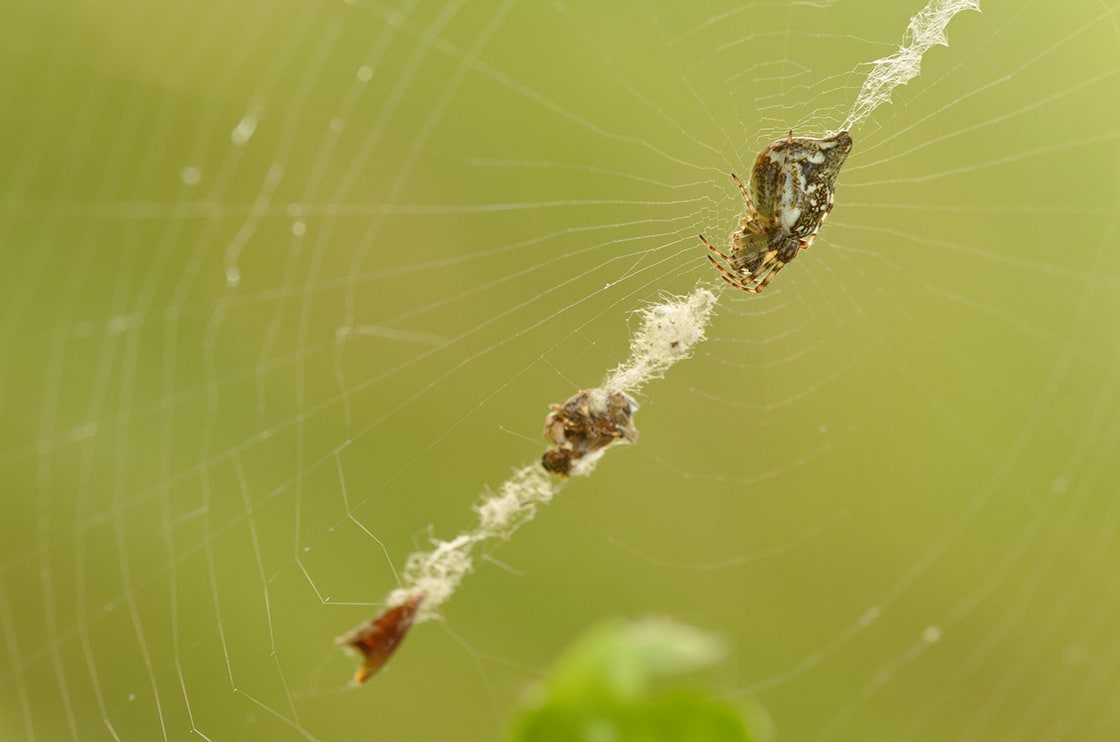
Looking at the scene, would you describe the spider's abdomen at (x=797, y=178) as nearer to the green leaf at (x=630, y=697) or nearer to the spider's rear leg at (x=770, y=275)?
the spider's rear leg at (x=770, y=275)

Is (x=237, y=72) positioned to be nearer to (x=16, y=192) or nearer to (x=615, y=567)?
(x=16, y=192)

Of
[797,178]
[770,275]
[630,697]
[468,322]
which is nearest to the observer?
[630,697]

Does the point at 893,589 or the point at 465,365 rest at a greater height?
the point at 465,365

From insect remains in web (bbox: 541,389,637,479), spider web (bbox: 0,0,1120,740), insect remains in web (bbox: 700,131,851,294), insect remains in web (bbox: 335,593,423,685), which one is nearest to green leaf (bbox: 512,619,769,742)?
insect remains in web (bbox: 335,593,423,685)

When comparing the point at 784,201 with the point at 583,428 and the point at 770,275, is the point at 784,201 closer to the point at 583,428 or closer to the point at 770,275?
the point at 770,275

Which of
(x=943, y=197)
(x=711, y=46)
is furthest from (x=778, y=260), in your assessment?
(x=943, y=197)

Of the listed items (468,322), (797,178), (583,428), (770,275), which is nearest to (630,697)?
(583,428)
